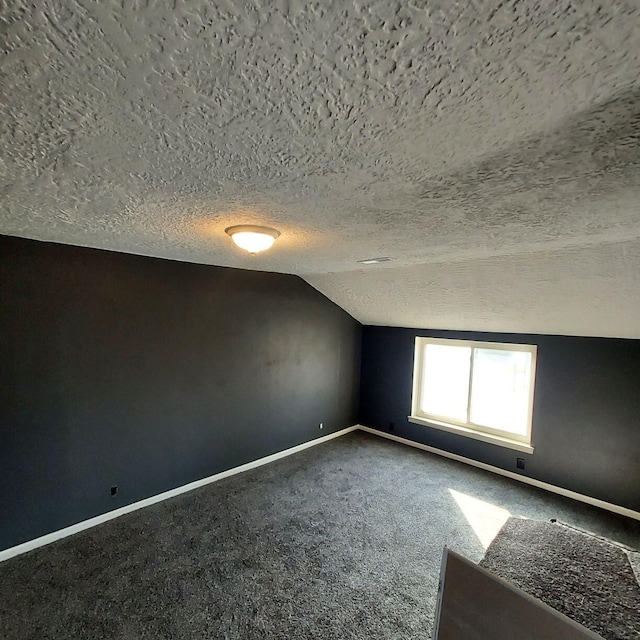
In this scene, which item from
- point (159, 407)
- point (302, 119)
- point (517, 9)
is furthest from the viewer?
point (159, 407)

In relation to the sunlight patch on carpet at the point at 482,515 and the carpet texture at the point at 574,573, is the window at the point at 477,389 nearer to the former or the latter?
the sunlight patch on carpet at the point at 482,515

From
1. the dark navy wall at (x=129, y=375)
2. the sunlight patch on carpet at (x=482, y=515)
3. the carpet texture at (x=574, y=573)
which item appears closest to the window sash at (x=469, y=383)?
the sunlight patch on carpet at (x=482, y=515)

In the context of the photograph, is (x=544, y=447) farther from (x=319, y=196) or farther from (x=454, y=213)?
(x=319, y=196)

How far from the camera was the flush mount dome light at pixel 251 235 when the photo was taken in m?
2.03

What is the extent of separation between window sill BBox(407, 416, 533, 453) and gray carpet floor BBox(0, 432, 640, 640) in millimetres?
396

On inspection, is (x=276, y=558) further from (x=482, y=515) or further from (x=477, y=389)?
(x=477, y=389)

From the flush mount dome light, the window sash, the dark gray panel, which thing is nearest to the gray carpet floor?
→ the window sash

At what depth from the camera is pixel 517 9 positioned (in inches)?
22.6

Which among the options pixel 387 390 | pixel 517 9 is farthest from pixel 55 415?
pixel 387 390

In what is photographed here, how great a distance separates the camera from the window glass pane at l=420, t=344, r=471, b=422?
468 cm

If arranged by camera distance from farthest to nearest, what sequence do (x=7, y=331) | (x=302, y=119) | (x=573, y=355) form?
(x=573, y=355), (x=7, y=331), (x=302, y=119)

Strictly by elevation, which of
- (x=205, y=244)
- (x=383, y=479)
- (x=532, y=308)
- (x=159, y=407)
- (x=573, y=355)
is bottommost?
(x=383, y=479)

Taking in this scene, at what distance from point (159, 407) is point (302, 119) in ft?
10.1

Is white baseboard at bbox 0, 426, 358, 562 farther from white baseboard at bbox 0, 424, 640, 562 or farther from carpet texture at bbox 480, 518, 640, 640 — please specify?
carpet texture at bbox 480, 518, 640, 640
